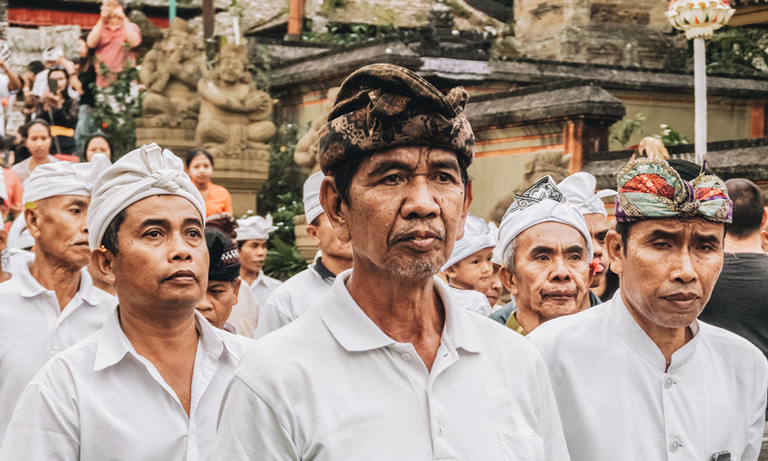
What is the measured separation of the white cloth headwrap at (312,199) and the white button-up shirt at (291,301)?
A: 53 centimetres

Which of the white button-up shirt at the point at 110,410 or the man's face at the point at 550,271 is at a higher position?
the man's face at the point at 550,271

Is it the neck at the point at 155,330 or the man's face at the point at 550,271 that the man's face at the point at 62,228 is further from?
the man's face at the point at 550,271

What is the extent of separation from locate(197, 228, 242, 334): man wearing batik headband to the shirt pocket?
9.33ft

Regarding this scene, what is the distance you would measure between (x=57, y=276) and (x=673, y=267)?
9.82 ft

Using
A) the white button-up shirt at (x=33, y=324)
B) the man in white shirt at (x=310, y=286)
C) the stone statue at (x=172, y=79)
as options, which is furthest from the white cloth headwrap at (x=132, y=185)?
the stone statue at (x=172, y=79)

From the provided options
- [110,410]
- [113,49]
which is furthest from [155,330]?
[113,49]

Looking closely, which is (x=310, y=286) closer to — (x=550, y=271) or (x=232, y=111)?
(x=550, y=271)

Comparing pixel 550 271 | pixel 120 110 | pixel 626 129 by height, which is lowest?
pixel 550 271

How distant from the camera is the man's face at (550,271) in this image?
443 cm

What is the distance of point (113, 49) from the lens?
1697cm

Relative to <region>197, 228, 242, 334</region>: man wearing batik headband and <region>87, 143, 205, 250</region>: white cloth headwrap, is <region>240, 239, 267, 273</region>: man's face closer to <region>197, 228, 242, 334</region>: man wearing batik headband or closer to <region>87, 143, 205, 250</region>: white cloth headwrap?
<region>197, 228, 242, 334</region>: man wearing batik headband

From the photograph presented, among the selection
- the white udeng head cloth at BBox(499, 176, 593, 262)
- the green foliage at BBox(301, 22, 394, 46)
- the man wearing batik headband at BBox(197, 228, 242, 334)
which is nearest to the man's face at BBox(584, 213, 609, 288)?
the white udeng head cloth at BBox(499, 176, 593, 262)

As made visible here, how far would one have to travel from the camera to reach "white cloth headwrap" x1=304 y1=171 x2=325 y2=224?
6.58 metres

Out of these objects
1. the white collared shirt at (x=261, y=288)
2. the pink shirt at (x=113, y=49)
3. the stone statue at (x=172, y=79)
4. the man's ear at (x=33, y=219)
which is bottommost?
the white collared shirt at (x=261, y=288)
